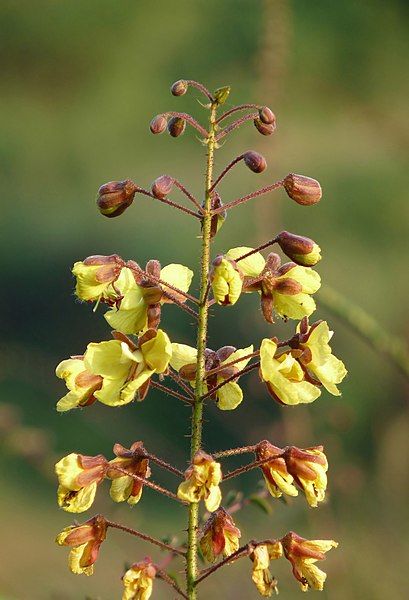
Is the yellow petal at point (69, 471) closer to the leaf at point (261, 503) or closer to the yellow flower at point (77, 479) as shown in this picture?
the yellow flower at point (77, 479)

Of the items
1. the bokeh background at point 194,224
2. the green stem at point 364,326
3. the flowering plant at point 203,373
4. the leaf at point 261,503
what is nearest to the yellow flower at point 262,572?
the flowering plant at point 203,373

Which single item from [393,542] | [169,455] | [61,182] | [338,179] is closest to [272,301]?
[169,455]

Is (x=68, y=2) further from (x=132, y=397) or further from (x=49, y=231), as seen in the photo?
(x=132, y=397)

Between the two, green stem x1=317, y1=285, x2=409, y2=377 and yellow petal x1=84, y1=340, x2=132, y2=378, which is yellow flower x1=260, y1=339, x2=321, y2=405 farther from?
green stem x1=317, y1=285, x2=409, y2=377

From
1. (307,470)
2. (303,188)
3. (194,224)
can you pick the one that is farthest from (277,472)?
(194,224)

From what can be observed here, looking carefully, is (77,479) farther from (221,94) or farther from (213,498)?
(221,94)
